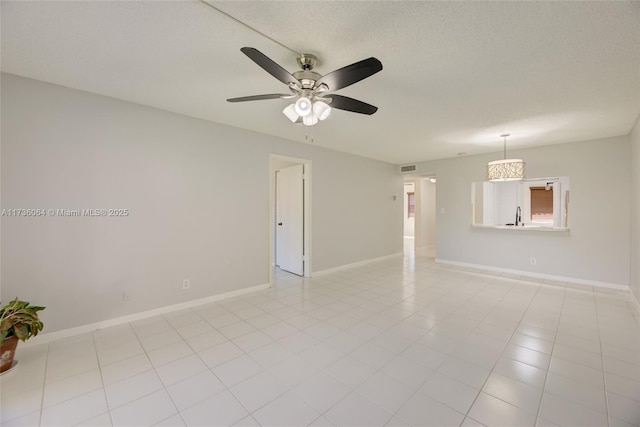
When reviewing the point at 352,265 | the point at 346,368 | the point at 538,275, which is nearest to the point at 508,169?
the point at 538,275

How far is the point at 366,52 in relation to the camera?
6.21ft

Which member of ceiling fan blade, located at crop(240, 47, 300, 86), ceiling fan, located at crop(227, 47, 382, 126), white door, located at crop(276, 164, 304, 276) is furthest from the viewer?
white door, located at crop(276, 164, 304, 276)

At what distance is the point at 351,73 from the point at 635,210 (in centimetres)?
458

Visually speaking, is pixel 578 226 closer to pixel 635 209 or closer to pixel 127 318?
pixel 635 209

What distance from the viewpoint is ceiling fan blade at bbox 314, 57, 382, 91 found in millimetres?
Result: 1423

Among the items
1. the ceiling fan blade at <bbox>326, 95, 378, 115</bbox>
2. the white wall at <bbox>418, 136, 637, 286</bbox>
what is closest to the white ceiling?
the ceiling fan blade at <bbox>326, 95, 378, 115</bbox>

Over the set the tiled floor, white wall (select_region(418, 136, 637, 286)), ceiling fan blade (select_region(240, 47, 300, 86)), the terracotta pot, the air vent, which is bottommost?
the tiled floor

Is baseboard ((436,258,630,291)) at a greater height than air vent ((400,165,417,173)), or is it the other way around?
air vent ((400,165,417,173))

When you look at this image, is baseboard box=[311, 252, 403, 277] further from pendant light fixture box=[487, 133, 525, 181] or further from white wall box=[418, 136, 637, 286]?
pendant light fixture box=[487, 133, 525, 181]

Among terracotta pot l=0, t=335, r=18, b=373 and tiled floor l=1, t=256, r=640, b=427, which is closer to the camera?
tiled floor l=1, t=256, r=640, b=427

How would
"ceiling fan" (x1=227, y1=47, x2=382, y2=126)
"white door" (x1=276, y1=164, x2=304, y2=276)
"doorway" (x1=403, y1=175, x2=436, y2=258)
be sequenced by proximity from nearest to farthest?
"ceiling fan" (x1=227, y1=47, x2=382, y2=126), "white door" (x1=276, y1=164, x2=304, y2=276), "doorway" (x1=403, y1=175, x2=436, y2=258)

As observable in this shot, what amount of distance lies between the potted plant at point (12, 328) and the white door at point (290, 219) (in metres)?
3.39

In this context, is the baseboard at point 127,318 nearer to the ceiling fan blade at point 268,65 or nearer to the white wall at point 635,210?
the ceiling fan blade at point 268,65

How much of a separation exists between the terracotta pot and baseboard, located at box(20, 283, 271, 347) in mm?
357
